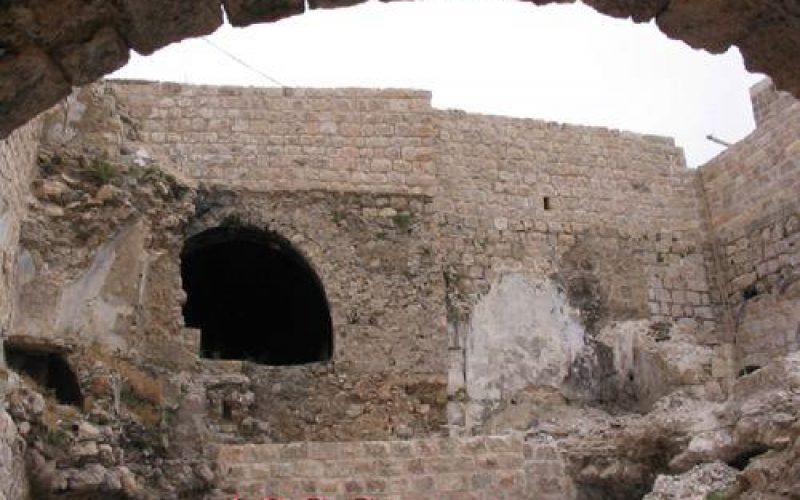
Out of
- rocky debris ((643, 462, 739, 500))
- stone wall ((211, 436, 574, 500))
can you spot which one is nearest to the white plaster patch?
stone wall ((211, 436, 574, 500))

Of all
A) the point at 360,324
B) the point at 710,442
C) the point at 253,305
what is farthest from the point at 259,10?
the point at 253,305

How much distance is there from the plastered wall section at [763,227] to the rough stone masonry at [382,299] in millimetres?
37

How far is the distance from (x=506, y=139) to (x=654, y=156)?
2226mm

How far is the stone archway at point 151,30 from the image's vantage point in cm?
346

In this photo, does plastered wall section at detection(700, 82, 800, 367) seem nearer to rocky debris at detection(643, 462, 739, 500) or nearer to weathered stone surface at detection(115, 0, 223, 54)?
rocky debris at detection(643, 462, 739, 500)

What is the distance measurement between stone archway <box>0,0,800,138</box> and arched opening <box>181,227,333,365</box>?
855 cm

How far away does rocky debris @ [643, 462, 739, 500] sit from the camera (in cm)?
705

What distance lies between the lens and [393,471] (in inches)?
332

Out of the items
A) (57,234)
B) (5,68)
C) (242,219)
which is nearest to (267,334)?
(242,219)

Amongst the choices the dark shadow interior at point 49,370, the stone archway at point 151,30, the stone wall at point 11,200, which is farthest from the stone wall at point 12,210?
the stone archway at point 151,30

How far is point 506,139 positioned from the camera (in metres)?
13.2

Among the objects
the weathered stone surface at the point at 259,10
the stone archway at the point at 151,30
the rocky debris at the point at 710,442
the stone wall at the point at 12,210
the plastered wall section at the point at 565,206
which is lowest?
the rocky debris at the point at 710,442

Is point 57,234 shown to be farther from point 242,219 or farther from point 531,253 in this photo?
point 531,253

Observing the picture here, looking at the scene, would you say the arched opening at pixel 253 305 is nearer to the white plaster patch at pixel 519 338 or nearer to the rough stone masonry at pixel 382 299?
the rough stone masonry at pixel 382 299
